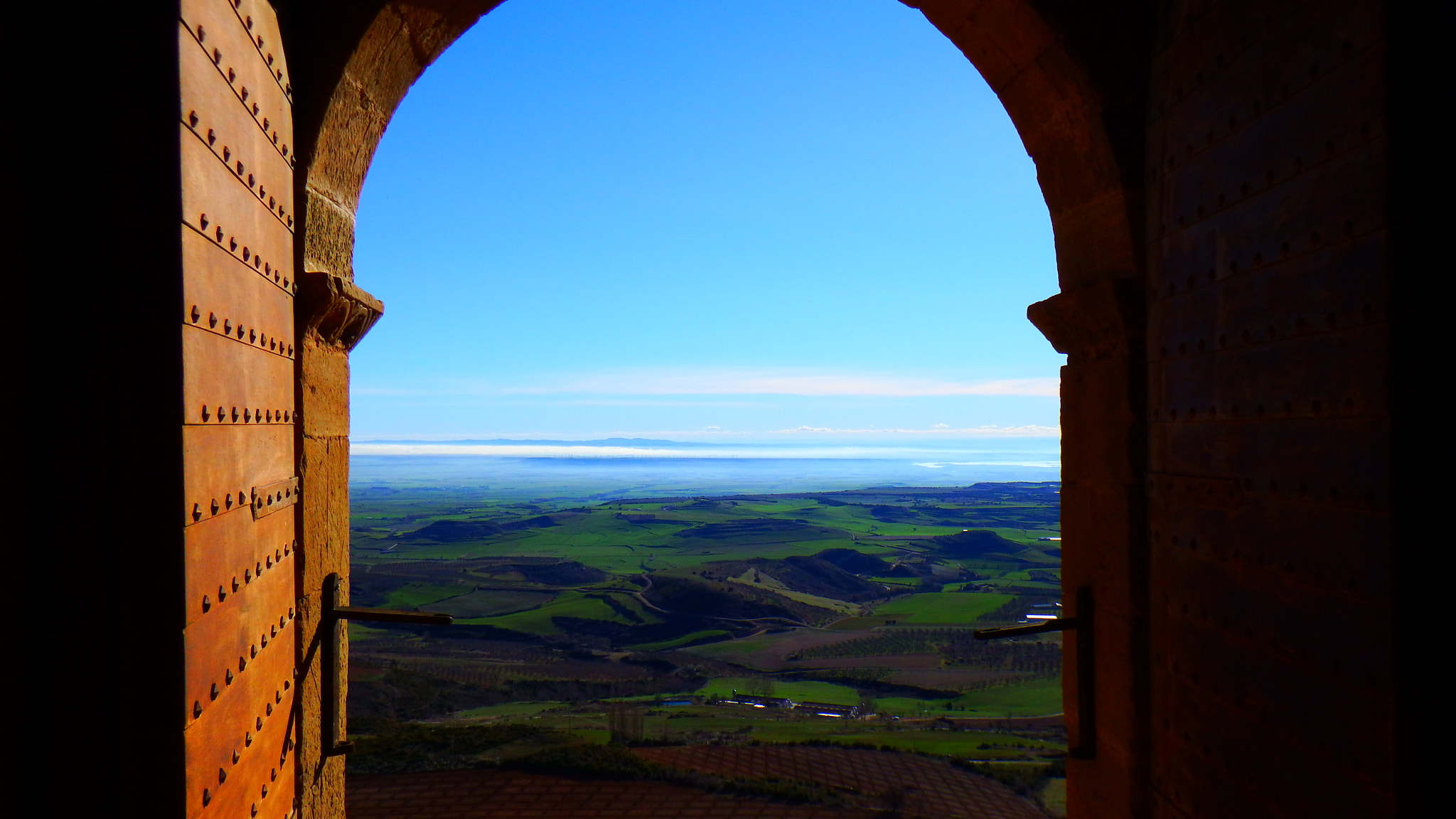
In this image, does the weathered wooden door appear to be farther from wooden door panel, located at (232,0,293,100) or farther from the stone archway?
the stone archway

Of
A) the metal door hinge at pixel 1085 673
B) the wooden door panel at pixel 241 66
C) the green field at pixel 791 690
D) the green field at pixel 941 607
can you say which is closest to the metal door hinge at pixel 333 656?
the wooden door panel at pixel 241 66

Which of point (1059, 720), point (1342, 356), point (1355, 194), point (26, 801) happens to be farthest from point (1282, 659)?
point (1059, 720)

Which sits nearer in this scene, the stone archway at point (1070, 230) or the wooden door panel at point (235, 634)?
the wooden door panel at point (235, 634)

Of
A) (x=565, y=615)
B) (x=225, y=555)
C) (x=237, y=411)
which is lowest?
(x=565, y=615)

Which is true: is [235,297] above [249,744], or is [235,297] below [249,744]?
above

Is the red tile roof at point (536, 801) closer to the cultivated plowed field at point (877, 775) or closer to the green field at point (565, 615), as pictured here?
the cultivated plowed field at point (877, 775)

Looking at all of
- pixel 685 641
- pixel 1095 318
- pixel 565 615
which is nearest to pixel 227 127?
pixel 1095 318

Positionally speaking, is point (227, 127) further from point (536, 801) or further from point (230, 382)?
point (536, 801)
